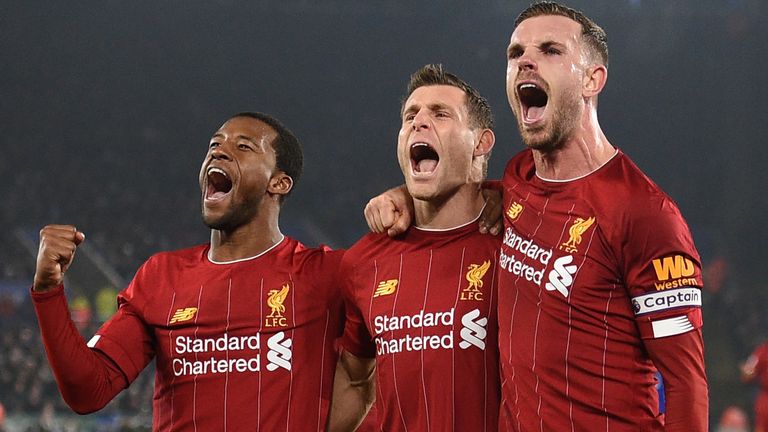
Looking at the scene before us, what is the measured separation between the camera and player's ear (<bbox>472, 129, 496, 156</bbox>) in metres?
3.28

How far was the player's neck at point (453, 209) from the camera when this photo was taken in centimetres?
315

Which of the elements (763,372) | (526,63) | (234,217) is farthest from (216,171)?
(763,372)

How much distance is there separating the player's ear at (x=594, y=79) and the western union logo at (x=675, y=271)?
601 mm

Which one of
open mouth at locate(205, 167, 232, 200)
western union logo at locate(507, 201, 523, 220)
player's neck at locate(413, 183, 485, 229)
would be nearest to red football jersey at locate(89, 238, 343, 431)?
open mouth at locate(205, 167, 232, 200)

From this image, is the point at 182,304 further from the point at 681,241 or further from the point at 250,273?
the point at 681,241

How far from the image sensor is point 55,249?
106 inches

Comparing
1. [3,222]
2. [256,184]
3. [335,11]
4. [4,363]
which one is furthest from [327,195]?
[256,184]

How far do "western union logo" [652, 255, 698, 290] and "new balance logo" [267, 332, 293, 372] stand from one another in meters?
1.32

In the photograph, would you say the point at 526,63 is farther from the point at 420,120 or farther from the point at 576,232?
the point at 420,120

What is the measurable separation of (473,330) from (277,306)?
690mm

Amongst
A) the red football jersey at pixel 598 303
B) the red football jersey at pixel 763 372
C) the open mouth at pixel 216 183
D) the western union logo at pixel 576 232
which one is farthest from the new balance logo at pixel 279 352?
the red football jersey at pixel 763 372

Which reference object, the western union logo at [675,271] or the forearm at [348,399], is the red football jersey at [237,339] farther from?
the western union logo at [675,271]

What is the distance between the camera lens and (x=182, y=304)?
125 inches

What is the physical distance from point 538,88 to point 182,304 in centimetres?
142
